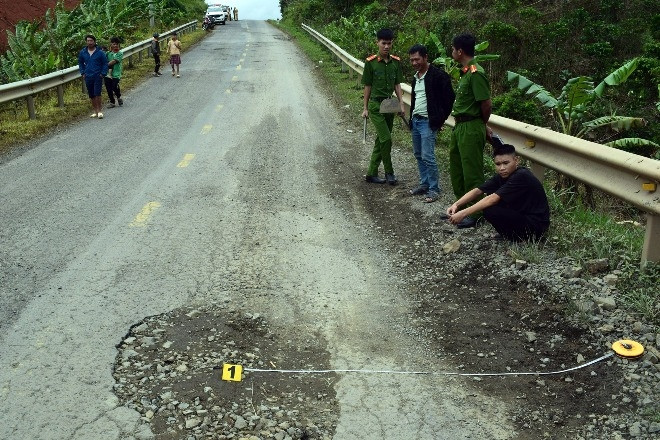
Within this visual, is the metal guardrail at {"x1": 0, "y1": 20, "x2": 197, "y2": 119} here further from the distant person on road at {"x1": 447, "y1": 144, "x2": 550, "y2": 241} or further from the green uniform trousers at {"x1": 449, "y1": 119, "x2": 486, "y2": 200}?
the distant person on road at {"x1": 447, "y1": 144, "x2": 550, "y2": 241}

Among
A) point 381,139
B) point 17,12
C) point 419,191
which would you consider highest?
point 17,12

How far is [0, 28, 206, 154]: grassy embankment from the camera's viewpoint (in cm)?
1255

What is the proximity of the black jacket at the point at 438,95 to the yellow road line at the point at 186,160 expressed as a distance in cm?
382

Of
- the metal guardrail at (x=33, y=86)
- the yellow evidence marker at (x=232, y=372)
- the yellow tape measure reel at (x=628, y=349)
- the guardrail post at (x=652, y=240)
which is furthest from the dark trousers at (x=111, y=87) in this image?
the yellow tape measure reel at (x=628, y=349)

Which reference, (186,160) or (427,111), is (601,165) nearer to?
(427,111)

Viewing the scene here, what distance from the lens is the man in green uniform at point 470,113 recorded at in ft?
22.0

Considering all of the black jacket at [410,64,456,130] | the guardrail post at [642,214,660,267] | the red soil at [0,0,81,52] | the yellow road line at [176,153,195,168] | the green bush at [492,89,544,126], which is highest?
the red soil at [0,0,81,52]

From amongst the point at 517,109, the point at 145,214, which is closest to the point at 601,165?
the point at 145,214

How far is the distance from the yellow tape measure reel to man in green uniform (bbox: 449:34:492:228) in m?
2.73

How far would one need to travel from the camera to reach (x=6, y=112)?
15.3 m

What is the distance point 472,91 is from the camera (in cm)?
675

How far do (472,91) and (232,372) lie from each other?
3878mm

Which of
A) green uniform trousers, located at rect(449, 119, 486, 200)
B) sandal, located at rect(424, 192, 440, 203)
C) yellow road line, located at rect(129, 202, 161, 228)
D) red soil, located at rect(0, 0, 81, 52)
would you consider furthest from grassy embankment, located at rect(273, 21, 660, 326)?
red soil, located at rect(0, 0, 81, 52)

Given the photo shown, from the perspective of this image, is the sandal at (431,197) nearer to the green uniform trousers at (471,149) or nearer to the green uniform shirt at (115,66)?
the green uniform trousers at (471,149)
